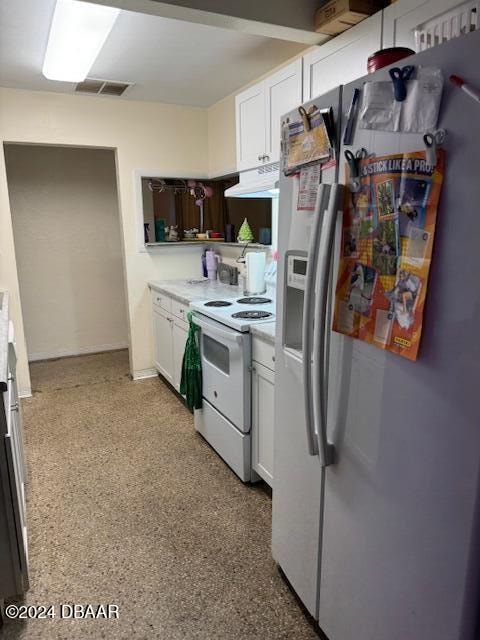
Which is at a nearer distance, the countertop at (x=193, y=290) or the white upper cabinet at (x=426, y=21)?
the white upper cabinet at (x=426, y=21)

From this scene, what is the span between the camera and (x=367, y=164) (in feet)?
3.64

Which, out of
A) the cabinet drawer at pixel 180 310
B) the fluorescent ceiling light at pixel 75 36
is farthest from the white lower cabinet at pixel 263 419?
the fluorescent ceiling light at pixel 75 36

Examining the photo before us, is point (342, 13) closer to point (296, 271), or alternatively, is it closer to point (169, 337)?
point (296, 271)

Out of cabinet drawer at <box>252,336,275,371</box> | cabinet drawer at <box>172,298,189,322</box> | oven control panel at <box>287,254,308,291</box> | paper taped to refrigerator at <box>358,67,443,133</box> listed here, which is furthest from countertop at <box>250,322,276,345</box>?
paper taped to refrigerator at <box>358,67,443,133</box>

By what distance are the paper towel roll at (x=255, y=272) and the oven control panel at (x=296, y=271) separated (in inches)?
66.7

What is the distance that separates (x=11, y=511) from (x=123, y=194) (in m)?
2.94

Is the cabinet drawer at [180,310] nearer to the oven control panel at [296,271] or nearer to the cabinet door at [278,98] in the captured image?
the cabinet door at [278,98]

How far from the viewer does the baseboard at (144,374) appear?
4.22 metres

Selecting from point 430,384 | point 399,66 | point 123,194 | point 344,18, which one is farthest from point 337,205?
point 123,194

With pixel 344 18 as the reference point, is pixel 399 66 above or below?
below

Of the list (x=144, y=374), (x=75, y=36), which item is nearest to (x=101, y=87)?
(x=75, y=36)

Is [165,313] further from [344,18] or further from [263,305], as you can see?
[344,18]

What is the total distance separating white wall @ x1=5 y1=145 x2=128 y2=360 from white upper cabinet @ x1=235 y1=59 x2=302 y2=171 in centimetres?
256

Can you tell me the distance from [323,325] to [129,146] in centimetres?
325
